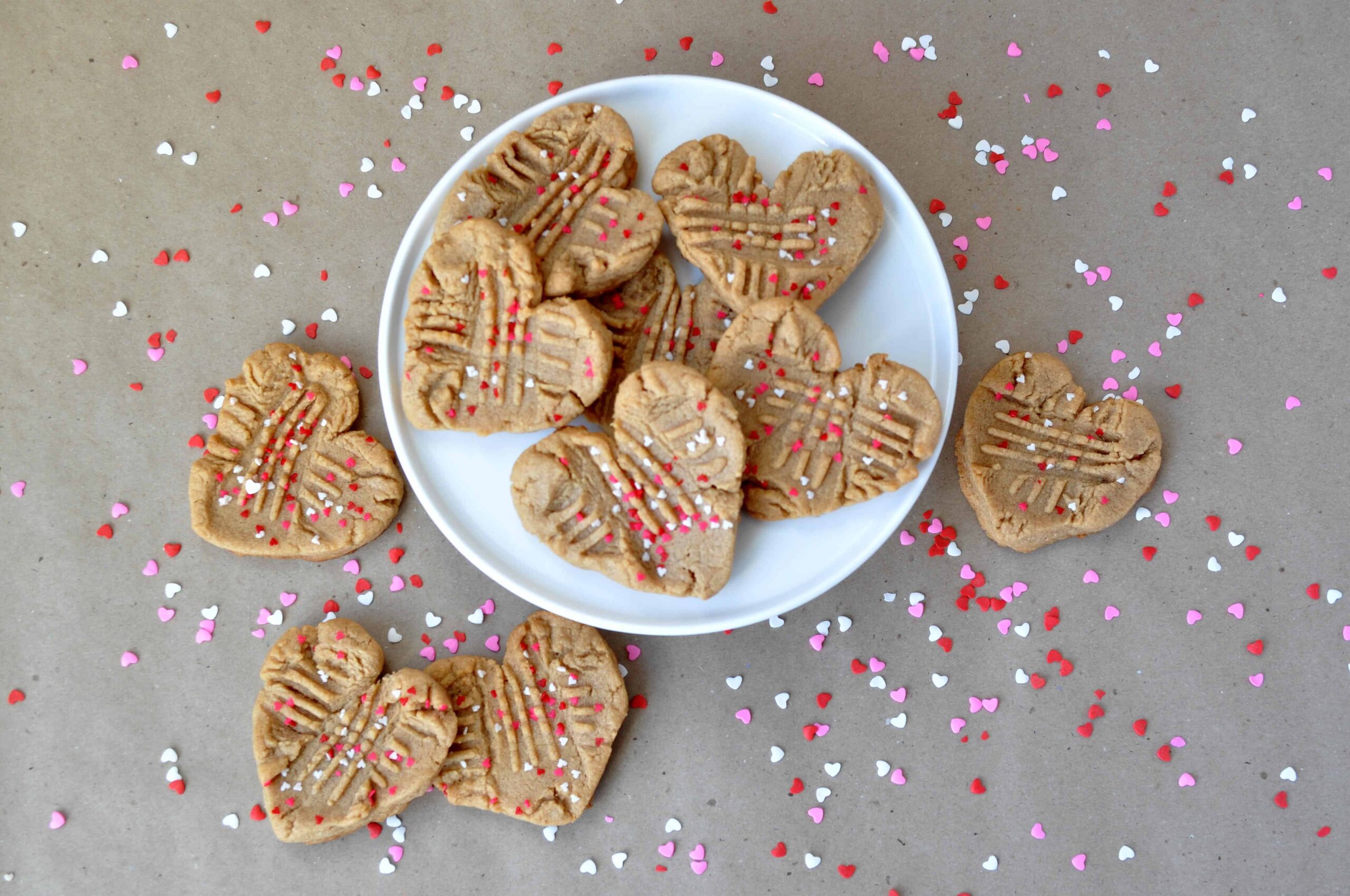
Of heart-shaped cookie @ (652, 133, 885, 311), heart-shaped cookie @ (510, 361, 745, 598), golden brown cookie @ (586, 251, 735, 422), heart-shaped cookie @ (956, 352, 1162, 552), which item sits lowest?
heart-shaped cookie @ (956, 352, 1162, 552)

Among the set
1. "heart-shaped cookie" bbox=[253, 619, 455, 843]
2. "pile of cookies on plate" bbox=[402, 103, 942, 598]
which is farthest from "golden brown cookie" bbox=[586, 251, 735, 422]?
"heart-shaped cookie" bbox=[253, 619, 455, 843]

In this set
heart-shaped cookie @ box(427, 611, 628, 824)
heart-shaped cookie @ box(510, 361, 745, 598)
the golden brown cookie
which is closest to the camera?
heart-shaped cookie @ box(510, 361, 745, 598)

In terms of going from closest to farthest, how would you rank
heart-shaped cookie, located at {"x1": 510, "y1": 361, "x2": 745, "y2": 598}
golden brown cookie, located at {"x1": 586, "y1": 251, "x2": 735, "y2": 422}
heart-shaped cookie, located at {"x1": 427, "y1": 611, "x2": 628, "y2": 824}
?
heart-shaped cookie, located at {"x1": 510, "y1": 361, "x2": 745, "y2": 598} → golden brown cookie, located at {"x1": 586, "y1": 251, "x2": 735, "y2": 422} → heart-shaped cookie, located at {"x1": 427, "y1": 611, "x2": 628, "y2": 824}

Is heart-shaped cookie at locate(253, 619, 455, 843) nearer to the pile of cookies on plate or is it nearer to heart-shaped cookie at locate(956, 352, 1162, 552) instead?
the pile of cookies on plate

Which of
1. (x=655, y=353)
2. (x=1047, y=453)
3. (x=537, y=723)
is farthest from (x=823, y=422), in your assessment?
(x=537, y=723)

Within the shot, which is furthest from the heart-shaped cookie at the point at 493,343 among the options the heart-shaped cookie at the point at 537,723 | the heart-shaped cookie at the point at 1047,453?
the heart-shaped cookie at the point at 1047,453

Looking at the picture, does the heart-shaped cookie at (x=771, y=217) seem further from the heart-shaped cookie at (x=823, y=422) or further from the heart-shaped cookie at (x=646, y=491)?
the heart-shaped cookie at (x=646, y=491)

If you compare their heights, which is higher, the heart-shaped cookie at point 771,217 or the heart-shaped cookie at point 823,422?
the heart-shaped cookie at point 771,217
